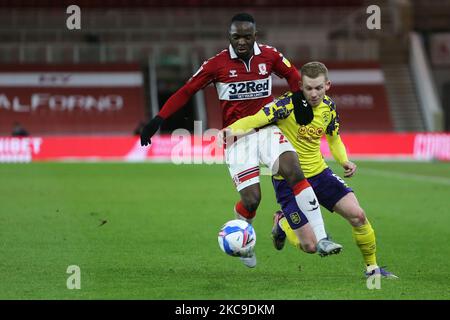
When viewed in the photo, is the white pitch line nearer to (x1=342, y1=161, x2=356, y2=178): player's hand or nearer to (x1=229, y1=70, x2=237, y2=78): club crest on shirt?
(x1=342, y1=161, x2=356, y2=178): player's hand

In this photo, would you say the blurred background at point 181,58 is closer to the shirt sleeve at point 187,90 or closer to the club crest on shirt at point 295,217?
the shirt sleeve at point 187,90

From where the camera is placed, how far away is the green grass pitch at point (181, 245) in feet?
27.3

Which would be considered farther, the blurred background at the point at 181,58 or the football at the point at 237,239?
the blurred background at the point at 181,58

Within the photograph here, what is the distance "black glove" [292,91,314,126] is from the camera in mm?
9164

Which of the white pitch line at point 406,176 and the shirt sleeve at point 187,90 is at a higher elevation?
the shirt sleeve at point 187,90

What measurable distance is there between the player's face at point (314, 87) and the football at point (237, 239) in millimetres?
1394

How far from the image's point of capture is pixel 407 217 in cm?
1576

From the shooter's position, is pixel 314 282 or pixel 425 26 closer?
pixel 314 282

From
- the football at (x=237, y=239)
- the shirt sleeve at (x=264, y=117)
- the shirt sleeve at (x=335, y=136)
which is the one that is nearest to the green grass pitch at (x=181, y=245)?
the football at (x=237, y=239)

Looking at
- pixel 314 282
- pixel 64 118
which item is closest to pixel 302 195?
pixel 314 282

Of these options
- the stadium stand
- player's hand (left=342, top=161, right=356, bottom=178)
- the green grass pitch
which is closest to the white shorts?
player's hand (left=342, top=161, right=356, bottom=178)

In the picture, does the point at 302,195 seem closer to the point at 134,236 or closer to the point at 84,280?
the point at 84,280

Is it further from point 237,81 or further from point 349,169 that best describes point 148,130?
point 349,169
